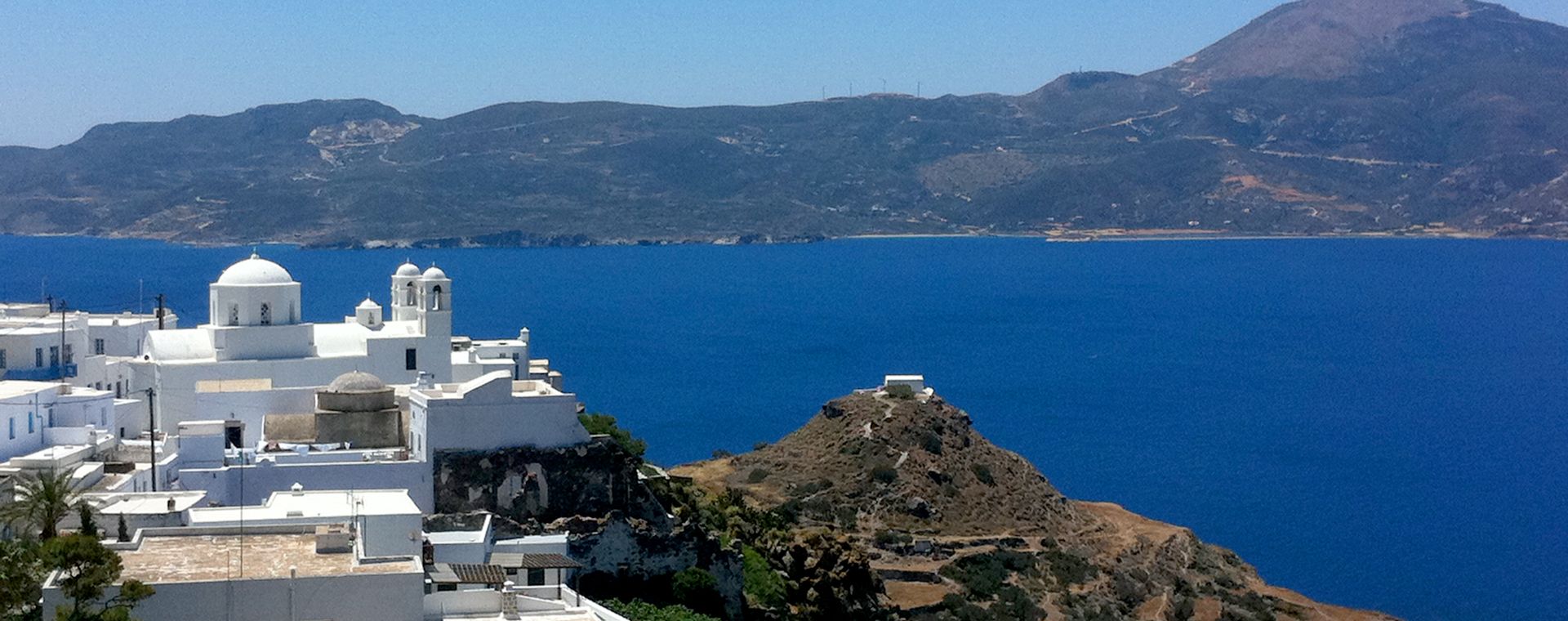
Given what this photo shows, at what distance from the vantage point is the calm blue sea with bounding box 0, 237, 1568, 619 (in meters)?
50.6

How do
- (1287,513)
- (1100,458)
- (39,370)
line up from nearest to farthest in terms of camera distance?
(39,370) → (1287,513) → (1100,458)

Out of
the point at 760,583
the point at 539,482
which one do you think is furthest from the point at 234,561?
the point at 760,583

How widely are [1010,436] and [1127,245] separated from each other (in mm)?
131354

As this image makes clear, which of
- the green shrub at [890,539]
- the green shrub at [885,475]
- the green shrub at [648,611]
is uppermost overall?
the green shrub at [648,611]

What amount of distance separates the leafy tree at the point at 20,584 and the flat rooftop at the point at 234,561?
71 centimetres

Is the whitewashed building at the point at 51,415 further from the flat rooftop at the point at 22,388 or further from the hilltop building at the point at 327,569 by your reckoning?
the hilltop building at the point at 327,569

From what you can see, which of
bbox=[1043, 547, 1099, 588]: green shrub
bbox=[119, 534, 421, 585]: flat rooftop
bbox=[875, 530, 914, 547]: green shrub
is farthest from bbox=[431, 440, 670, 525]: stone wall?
bbox=[1043, 547, 1099, 588]: green shrub

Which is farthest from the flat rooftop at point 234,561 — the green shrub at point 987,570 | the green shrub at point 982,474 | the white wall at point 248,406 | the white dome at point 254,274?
the green shrub at point 982,474

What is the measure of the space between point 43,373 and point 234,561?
691 inches

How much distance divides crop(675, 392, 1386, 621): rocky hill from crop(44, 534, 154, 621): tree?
65.5ft

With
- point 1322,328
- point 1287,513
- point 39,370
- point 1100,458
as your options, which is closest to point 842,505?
point 39,370

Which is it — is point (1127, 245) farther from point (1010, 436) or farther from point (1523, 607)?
point (1523, 607)

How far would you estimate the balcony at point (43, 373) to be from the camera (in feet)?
103

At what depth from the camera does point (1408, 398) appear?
7550 centimetres
